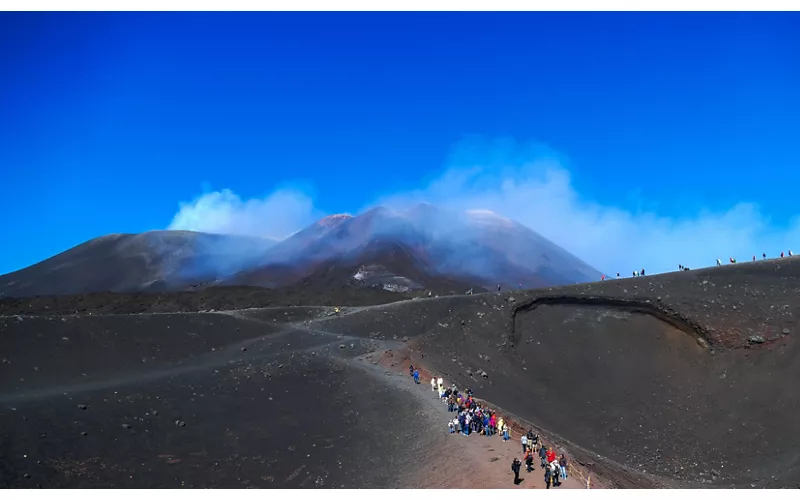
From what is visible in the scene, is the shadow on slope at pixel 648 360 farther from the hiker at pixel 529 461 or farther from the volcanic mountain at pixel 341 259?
the volcanic mountain at pixel 341 259

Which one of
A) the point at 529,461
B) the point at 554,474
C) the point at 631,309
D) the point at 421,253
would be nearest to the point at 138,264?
the point at 421,253

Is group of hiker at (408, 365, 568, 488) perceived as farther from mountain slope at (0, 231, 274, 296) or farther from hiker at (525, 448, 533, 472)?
mountain slope at (0, 231, 274, 296)

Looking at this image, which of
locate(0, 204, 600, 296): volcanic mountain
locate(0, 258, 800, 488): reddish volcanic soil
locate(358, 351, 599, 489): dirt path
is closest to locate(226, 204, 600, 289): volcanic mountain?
locate(0, 204, 600, 296): volcanic mountain

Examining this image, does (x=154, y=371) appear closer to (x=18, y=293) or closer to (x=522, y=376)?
(x=522, y=376)

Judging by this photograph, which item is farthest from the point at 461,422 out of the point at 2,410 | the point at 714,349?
the point at 714,349

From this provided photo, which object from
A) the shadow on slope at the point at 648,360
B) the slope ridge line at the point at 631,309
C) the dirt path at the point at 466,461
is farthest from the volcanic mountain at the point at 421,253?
the dirt path at the point at 466,461

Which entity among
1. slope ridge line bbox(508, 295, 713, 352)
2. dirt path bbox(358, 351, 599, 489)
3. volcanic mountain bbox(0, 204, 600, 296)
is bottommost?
dirt path bbox(358, 351, 599, 489)
